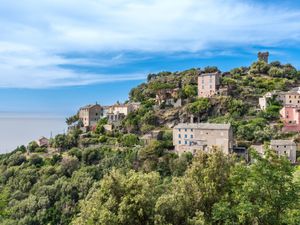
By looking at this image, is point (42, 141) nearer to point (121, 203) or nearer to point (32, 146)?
point (32, 146)

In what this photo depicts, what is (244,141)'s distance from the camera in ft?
160

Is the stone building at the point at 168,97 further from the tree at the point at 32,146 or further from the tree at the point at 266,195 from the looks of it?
the tree at the point at 266,195

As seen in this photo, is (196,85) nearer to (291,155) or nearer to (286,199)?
(291,155)

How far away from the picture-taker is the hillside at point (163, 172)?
11352 mm

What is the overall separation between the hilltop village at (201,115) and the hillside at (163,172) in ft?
0.87

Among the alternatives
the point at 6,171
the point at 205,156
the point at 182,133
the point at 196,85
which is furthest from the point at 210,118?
the point at 205,156

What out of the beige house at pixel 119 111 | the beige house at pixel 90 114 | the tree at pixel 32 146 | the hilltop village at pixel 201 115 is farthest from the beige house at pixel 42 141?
the beige house at pixel 119 111

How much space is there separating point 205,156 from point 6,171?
167 feet

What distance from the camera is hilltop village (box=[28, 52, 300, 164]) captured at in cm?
4828

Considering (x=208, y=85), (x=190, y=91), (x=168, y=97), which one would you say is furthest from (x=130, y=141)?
(x=208, y=85)

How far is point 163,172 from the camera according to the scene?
45781 mm

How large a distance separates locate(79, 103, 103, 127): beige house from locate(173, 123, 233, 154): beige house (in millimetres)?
30304

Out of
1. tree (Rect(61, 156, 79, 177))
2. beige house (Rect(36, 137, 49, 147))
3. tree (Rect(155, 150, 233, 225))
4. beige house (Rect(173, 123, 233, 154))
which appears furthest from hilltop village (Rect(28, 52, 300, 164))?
tree (Rect(155, 150, 233, 225))

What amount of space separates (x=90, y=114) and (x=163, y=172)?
35.7 m
